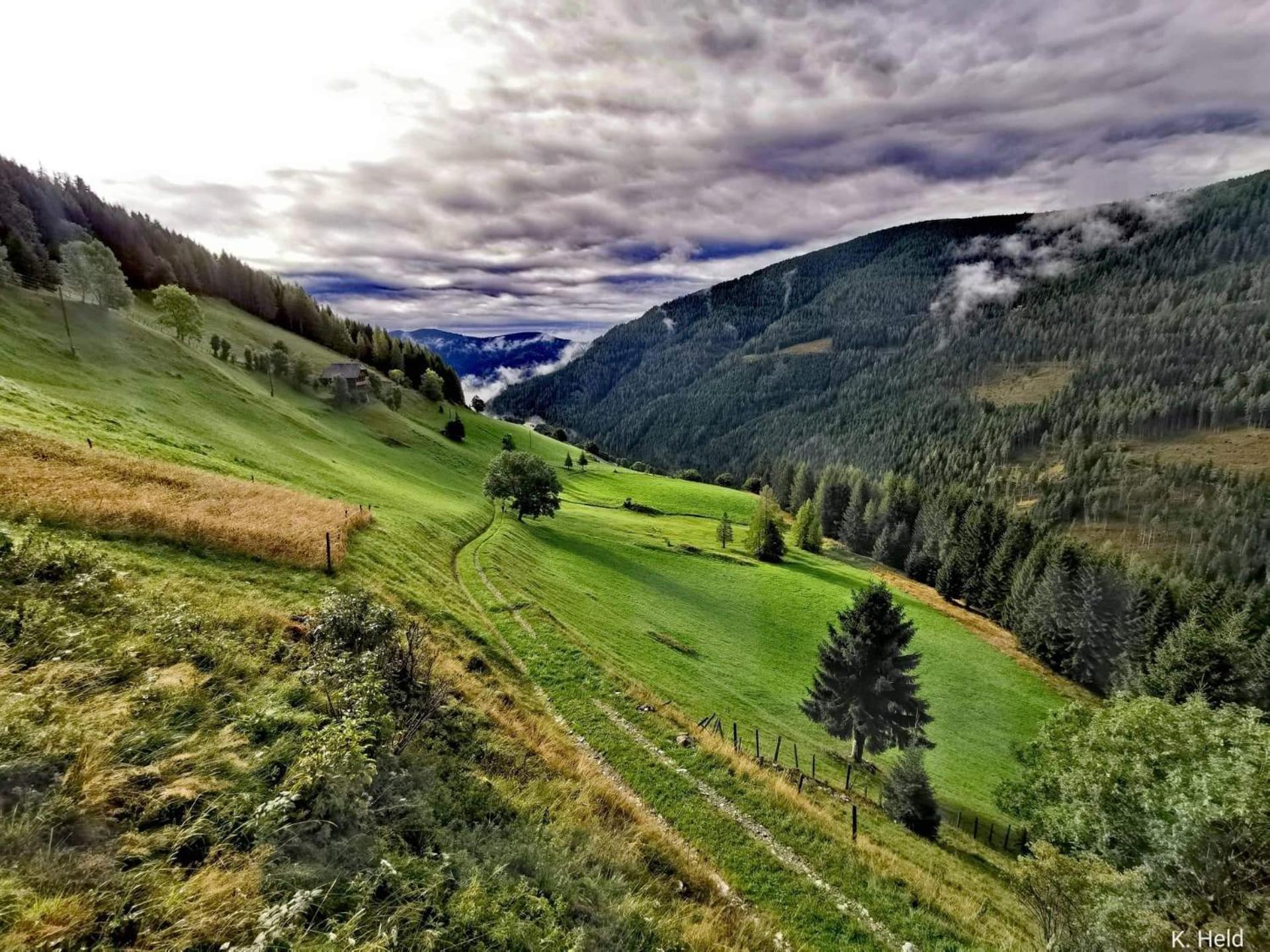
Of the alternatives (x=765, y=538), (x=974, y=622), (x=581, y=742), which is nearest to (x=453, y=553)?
(x=581, y=742)

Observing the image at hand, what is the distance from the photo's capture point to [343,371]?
126688 millimetres

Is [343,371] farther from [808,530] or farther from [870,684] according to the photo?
[870,684]

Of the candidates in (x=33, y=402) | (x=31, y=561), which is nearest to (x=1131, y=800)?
(x=31, y=561)

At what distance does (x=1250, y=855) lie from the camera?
61.8ft

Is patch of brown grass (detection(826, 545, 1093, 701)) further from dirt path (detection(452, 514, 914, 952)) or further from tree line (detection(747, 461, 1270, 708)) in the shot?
dirt path (detection(452, 514, 914, 952))

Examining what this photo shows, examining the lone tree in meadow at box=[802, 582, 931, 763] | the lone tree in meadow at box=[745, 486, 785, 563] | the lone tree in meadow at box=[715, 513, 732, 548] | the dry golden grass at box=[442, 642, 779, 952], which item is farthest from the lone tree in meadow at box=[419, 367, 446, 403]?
the dry golden grass at box=[442, 642, 779, 952]

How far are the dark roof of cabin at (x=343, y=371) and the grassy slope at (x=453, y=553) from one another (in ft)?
48.8

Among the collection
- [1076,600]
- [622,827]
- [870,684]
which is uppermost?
[622,827]

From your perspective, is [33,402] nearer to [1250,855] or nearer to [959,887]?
[959,887]

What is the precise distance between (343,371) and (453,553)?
97842 mm

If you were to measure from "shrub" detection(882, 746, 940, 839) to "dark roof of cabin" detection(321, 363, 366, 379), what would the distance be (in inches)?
5252

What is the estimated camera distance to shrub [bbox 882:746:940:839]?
29797 millimetres

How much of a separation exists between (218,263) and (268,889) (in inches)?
8695

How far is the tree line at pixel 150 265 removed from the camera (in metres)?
102
